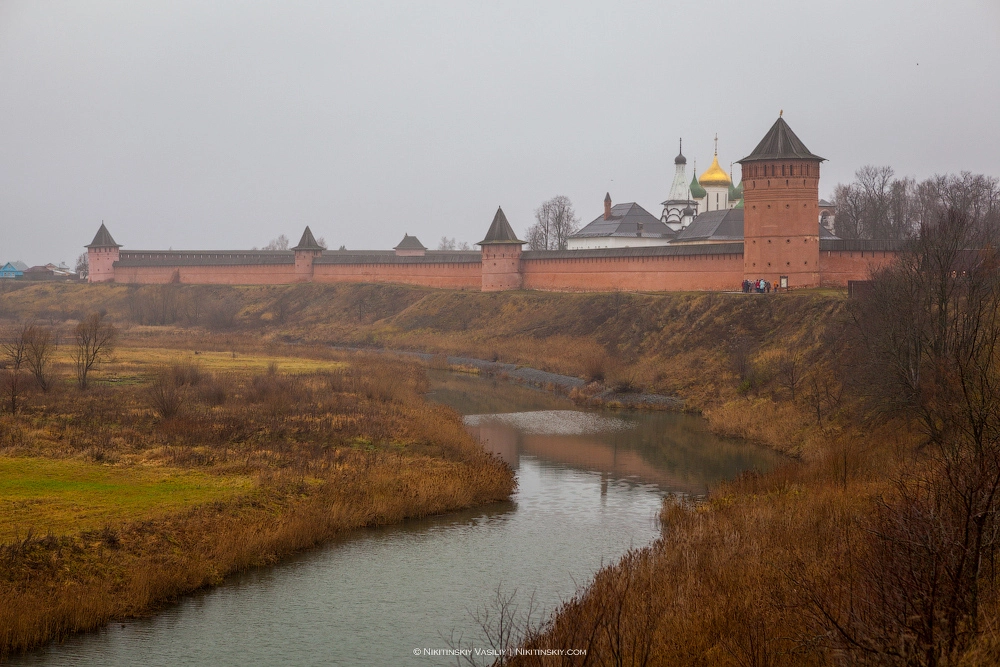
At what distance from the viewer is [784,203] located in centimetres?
2588

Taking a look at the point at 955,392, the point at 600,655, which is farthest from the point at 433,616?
the point at 955,392

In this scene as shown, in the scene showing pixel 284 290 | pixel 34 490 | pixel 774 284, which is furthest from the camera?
pixel 284 290

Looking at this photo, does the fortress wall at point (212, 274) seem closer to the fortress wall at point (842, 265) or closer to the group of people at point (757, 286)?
the group of people at point (757, 286)

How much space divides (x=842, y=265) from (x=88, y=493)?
20.6 metres

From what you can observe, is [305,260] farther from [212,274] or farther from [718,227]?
[718,227]

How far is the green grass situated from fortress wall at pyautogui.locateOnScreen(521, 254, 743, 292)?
19.2m

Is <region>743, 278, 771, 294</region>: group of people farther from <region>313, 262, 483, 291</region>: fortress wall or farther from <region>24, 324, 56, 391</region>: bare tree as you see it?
<region>24, 324, 56, 391</region>: bare tree

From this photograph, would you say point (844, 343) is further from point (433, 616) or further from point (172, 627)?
point (172, 627)

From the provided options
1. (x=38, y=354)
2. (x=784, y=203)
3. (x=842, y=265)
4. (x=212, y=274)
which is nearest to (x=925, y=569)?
(x=38, y=354)

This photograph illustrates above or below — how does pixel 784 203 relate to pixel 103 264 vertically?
above

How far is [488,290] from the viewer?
37531 millimetres

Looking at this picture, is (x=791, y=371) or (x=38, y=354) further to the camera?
(x=791, y=371)

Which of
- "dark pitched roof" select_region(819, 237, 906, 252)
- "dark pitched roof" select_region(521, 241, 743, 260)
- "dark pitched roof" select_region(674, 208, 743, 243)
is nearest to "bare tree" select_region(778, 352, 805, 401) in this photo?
"dark pitched roof" select_region(819, 237, 906, 252)

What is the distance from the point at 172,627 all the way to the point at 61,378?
41.7 ft
